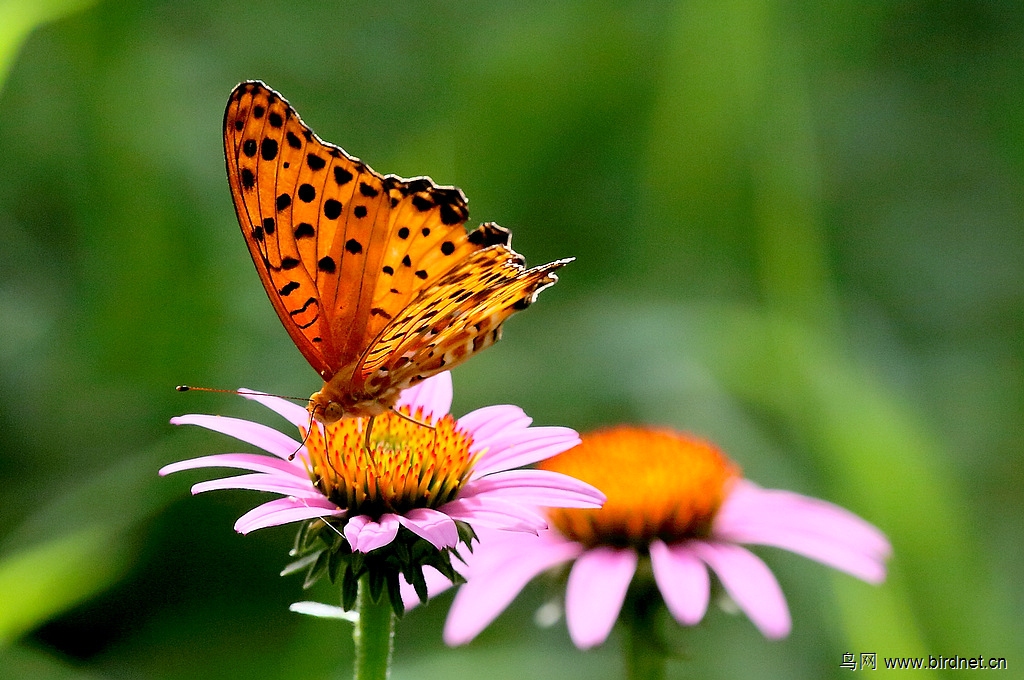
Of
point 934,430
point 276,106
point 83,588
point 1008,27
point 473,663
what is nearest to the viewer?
point 276,106

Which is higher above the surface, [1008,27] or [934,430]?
[1008,27]

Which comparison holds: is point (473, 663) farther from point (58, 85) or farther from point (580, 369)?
point (58, 85)

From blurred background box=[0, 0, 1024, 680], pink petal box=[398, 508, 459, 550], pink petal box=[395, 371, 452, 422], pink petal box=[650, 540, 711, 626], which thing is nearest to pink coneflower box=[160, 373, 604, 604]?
pink petal box=[398, 508, 459, 550]

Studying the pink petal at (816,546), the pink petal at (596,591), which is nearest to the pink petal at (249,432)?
the pink petal at (596,591)

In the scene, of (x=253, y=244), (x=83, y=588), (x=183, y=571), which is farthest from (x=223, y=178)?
(x=253, y=244)

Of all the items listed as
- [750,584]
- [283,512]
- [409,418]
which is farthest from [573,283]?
[283,512]

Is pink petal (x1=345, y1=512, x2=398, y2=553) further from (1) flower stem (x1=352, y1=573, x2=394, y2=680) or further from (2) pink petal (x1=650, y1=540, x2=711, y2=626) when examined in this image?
(2) pink petal (x1=650, y1=540, x2=711, y2=626)

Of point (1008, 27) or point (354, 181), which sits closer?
point (354, 181)

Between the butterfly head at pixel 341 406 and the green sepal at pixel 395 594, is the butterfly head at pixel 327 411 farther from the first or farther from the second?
the green sepal at pixel 395 594
